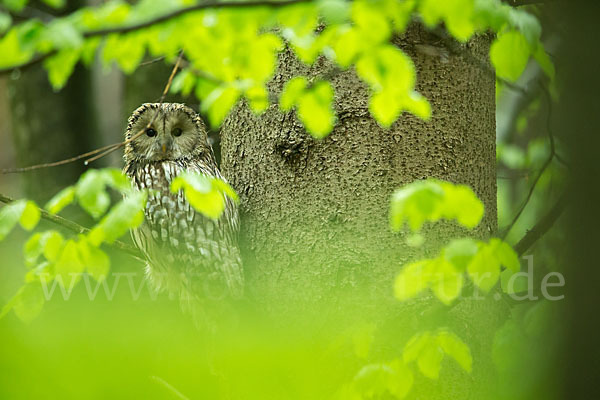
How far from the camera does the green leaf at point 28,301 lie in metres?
2.09

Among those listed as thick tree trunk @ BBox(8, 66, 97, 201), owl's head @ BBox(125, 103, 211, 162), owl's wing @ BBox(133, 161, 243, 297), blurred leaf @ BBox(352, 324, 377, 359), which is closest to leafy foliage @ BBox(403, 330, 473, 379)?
blurred leaf @ BBox(352, 324, 377, 359)

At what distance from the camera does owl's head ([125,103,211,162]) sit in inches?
127

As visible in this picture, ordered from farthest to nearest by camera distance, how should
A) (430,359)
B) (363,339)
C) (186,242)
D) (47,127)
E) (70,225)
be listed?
(47,127)
(186,242)
(70,225)
(363,339)
(430,359)

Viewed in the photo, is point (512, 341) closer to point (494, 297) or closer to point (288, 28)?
point (494, 297)

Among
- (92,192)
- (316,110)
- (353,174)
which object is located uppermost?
(316,110)

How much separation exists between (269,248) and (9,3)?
3.35 ft

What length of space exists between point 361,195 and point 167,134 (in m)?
1.33

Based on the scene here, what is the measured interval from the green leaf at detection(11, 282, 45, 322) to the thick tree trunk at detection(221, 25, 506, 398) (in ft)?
2.05

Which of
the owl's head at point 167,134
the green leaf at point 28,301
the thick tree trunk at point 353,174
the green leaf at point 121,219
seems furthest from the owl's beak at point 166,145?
the green leaf at point 121,219

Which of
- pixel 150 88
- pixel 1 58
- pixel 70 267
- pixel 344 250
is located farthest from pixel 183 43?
pixel 150 88

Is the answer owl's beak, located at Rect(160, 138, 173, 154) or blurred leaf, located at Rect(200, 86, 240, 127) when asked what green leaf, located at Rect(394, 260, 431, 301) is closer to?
blurred leaf, located at Rect(200, 86, 240, 127)

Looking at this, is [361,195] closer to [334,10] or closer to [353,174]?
[353,174]

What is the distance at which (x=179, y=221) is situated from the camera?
2922 mm

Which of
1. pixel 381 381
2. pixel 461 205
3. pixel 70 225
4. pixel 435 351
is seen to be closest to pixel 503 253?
pixel 461 205
